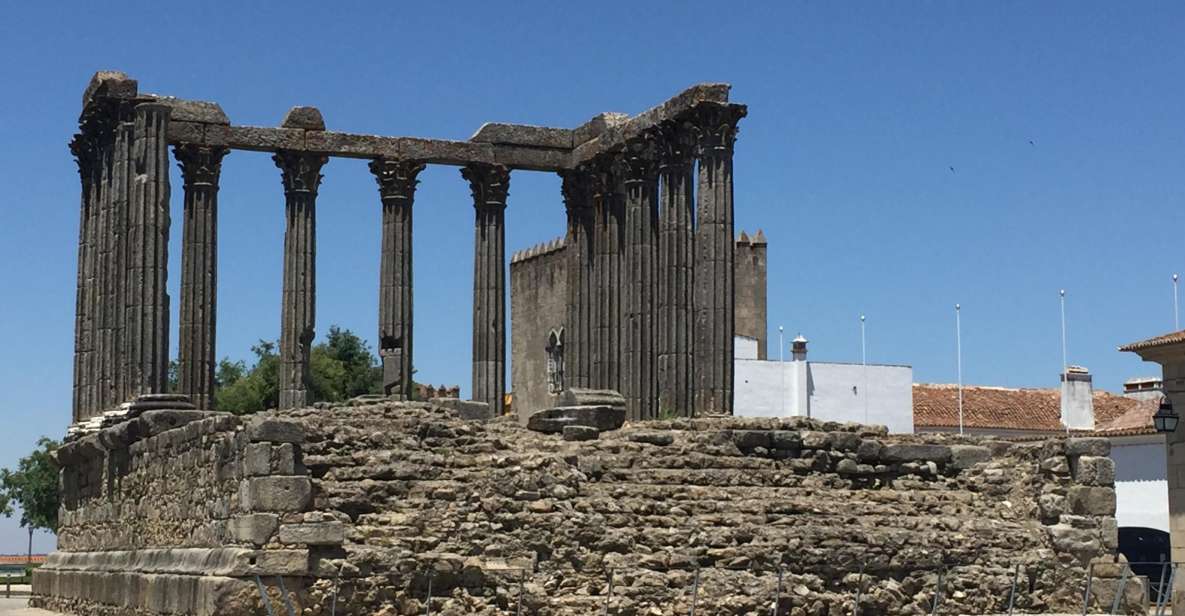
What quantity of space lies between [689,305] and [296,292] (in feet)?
23.2

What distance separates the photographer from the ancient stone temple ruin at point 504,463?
20.0 meters

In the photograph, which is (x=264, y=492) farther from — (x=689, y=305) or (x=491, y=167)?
(x=491, y=167)

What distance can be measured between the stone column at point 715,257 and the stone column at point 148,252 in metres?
8.72

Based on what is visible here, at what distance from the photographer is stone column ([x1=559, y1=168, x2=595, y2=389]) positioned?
35500mm

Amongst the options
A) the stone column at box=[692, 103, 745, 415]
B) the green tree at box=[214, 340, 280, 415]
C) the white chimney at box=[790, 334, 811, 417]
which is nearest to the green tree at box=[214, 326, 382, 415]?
the green tree at box=[214, 340, 280, 415]

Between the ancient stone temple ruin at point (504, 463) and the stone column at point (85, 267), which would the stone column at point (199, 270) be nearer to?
the ancient stone temple ruin at point (504, 463)

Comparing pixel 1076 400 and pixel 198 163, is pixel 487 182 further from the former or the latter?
pixel 1076 400

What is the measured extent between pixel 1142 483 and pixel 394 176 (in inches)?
857

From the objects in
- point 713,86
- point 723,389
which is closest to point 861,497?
point 723,389

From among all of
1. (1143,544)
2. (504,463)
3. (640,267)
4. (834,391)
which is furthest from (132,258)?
(834,391)

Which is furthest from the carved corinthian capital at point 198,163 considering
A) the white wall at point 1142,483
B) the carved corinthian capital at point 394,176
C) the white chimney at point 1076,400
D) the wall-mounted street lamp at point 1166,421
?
the white chimney at point 1076,400

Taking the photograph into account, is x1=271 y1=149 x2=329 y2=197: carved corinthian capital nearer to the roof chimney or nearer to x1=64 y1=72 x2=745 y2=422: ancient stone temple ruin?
x1=64 y1=72 x2=745 y2=422: ancient stone temple ruin

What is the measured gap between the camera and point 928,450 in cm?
2445

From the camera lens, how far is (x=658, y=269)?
33219 mm
